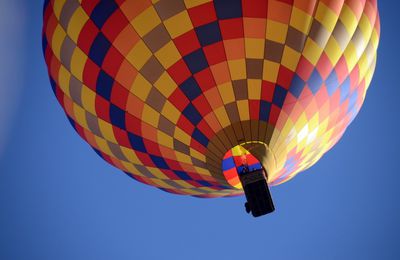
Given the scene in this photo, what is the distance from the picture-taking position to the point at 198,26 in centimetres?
402

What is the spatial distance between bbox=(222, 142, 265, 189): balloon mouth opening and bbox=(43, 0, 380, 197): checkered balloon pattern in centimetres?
1

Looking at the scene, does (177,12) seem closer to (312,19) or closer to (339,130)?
(312,19)

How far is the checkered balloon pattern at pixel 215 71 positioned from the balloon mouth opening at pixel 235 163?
0.05ft

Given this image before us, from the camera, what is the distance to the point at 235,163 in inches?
174

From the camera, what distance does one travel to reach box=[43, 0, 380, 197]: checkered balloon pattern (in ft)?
13.2

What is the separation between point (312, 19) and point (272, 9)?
1.35 ft

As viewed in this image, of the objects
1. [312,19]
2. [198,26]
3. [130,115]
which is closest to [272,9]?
[312,19]

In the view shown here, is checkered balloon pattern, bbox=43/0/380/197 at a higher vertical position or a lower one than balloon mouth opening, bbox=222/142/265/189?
higher

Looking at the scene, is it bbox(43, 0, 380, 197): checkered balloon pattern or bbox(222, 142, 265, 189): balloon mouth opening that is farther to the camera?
bbox(222, 142, 265, 189): balloon mouth opening

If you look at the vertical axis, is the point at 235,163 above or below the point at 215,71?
below

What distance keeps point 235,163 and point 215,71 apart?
95cm

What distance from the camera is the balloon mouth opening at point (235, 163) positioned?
441 cm

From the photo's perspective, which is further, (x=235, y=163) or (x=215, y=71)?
(x=235, y=163)

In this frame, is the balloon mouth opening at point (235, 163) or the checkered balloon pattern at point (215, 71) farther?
the balloon mouth opening at point (235, 163)
